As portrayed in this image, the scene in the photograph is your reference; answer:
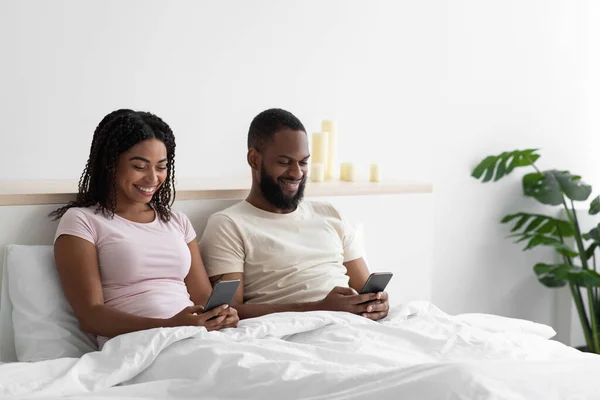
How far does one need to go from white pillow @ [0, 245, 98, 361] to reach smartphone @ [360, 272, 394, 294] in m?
0.77

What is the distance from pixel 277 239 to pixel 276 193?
147 millimetres

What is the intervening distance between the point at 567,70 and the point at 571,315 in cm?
128

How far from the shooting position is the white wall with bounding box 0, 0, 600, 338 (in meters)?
2.71

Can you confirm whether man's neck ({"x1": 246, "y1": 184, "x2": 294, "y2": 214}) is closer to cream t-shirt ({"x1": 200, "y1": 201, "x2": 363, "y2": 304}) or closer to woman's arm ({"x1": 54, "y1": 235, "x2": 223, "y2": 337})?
cream t-shirt ({"x1": 200, "y1": 201, "x2": 363, "y2": 304})

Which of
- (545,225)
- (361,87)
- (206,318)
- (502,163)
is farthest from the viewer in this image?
(545,225)

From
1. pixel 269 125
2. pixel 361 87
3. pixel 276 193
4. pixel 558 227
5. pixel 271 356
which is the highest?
pixel 361 87

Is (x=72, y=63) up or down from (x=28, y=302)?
up

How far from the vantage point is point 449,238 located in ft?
12.9

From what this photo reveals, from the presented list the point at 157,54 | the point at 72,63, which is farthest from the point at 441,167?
the point at 72,63

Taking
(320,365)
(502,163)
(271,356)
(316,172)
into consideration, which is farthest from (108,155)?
(502,163)

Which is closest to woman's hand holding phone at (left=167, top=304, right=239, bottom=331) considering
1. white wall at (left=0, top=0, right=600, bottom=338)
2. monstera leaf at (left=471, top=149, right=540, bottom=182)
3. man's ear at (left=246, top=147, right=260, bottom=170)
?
man's ear at (left=246, top=147, right=260, bottom=170)

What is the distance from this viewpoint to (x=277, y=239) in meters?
2.58

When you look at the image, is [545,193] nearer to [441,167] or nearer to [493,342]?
[441,167]

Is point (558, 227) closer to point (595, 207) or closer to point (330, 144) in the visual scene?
point (595, 207)
